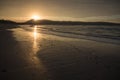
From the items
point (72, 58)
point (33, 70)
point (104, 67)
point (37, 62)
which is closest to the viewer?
point (33, 70)

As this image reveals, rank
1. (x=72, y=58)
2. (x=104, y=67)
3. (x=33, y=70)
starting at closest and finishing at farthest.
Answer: (x=33, y=70) < (x=104, y=67) < (x=72, y=58)

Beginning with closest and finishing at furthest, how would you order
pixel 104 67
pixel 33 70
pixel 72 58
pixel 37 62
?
pixel 33 70 < pixel 104 67 < pixel 37 62 < pixel 72 58

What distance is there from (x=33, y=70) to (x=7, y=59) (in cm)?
211

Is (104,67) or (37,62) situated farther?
(37,62)

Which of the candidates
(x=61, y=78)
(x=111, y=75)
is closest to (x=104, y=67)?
(x=111, y=75)

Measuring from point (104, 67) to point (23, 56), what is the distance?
12.4ft

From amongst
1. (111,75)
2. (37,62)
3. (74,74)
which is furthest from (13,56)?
(111,75)

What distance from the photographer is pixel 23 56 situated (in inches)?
388

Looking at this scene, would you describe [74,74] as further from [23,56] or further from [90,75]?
[23,56]

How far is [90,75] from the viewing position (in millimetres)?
7043

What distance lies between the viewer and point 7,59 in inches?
361

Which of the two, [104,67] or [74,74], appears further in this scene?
[104,67]

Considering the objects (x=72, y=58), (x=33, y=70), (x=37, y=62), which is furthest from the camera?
(x=72, y=58)

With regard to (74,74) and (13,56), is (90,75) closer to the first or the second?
(74,74)
